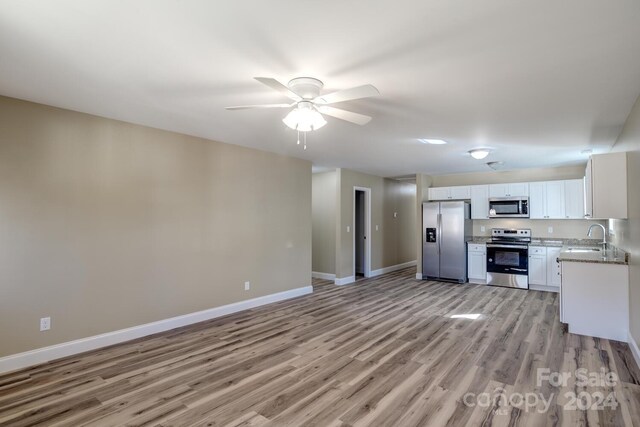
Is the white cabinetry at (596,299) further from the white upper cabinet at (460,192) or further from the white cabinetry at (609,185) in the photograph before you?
the white upper cabinet at (460,192)

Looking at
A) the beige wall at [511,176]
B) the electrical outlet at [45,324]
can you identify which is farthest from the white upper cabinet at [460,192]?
the electrical outlet at [45,324]

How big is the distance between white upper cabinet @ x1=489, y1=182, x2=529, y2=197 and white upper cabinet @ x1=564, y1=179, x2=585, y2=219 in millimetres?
651

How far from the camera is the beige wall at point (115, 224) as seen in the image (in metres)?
3.08

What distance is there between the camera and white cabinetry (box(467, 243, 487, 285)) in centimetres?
683

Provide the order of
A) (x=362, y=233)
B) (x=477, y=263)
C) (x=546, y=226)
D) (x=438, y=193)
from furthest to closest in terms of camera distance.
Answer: (x=362, y=233)
(x=438, y=193)
(x=477, y=263)
(x=546, y=226)

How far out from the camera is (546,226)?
6695 millimetres

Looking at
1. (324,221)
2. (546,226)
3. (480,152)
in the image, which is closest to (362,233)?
(324,221)

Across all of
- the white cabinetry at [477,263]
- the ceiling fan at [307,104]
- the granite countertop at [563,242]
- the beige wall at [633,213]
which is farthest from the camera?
the white cabinetry at [477,263]

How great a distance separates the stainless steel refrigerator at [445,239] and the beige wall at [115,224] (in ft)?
12.7

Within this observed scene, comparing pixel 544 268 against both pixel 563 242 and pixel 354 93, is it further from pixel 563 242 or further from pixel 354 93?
pixel 354 93

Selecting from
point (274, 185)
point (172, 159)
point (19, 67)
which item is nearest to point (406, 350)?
point (274, 185)

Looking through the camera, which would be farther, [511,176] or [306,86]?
[511,176]

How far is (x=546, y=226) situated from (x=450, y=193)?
1955 mm

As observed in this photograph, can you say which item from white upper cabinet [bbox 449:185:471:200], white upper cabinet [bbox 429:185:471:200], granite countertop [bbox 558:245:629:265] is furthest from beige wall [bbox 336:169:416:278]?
granite countertop [bbox 558:245:629:265]
